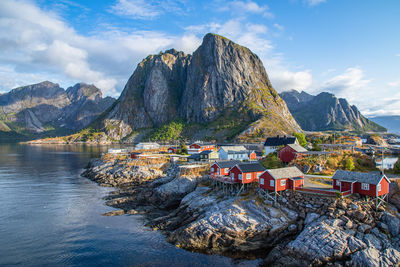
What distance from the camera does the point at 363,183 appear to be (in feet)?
114

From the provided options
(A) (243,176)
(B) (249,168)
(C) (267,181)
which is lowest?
(C) (267,181)

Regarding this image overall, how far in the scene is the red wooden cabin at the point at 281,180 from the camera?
1479 inches

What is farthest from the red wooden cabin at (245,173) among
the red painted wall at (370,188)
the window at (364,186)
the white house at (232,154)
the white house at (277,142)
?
the white house at (277,142)

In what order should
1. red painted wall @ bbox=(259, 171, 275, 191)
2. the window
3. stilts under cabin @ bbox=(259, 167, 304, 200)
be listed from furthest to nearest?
1. red painted wall @ bbox=(259, 171, 275, 191)
2. stilts under cabin @ bbox=(259, 167, 304, 200)
3. the window

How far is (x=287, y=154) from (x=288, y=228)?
2576 cm

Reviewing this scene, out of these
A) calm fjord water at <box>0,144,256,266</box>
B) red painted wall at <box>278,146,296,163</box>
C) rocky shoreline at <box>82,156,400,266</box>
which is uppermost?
red painted wall at <box>278,146,296,163</box>

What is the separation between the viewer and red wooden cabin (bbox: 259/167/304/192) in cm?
3756

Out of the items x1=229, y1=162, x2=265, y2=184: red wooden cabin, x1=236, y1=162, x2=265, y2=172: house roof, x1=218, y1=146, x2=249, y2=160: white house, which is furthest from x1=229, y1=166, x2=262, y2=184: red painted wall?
x1=218, y1=146, x2=249, y2=160: white house

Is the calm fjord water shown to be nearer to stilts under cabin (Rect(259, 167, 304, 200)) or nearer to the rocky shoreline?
the rocky shoreline

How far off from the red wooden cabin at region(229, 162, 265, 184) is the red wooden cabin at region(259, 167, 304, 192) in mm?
4033

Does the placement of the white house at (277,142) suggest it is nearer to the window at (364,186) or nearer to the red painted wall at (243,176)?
the red painted wall at (243,176)

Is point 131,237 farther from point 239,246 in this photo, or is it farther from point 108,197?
point 108,197

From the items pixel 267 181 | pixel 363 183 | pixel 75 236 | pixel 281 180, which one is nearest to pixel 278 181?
pixel 281 180

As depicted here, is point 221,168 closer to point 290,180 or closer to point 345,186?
point 290,180
